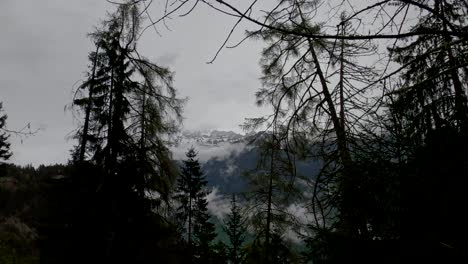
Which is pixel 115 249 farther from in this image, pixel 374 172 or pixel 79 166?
pixel 374 172

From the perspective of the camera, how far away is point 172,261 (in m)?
12.1

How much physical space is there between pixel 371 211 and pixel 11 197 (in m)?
34.4

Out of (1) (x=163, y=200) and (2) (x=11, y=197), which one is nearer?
(1) (x=163, y=200)

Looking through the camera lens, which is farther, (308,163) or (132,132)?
(132,132)

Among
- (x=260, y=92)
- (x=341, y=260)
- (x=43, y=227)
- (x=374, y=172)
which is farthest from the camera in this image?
(x=43, y=227)

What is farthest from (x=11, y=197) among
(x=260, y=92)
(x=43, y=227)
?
(x=260, y=92)

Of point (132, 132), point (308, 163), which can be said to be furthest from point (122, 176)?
point (308, 163)

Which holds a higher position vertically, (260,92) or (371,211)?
(260,92)

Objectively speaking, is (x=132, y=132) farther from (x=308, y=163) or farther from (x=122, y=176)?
(x=308, y=163)

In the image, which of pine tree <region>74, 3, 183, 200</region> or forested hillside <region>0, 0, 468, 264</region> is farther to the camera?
pine tree <region>74, 3, 183, 200</region>

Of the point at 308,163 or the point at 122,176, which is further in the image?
the point at 122,176

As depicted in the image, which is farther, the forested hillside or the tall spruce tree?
the tall spruce tree

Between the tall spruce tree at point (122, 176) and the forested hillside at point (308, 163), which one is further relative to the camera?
the tall spruce tree at point (122, 176)

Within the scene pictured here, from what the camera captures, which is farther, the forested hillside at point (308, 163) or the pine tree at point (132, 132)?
the pine tree at point (132, 132)
